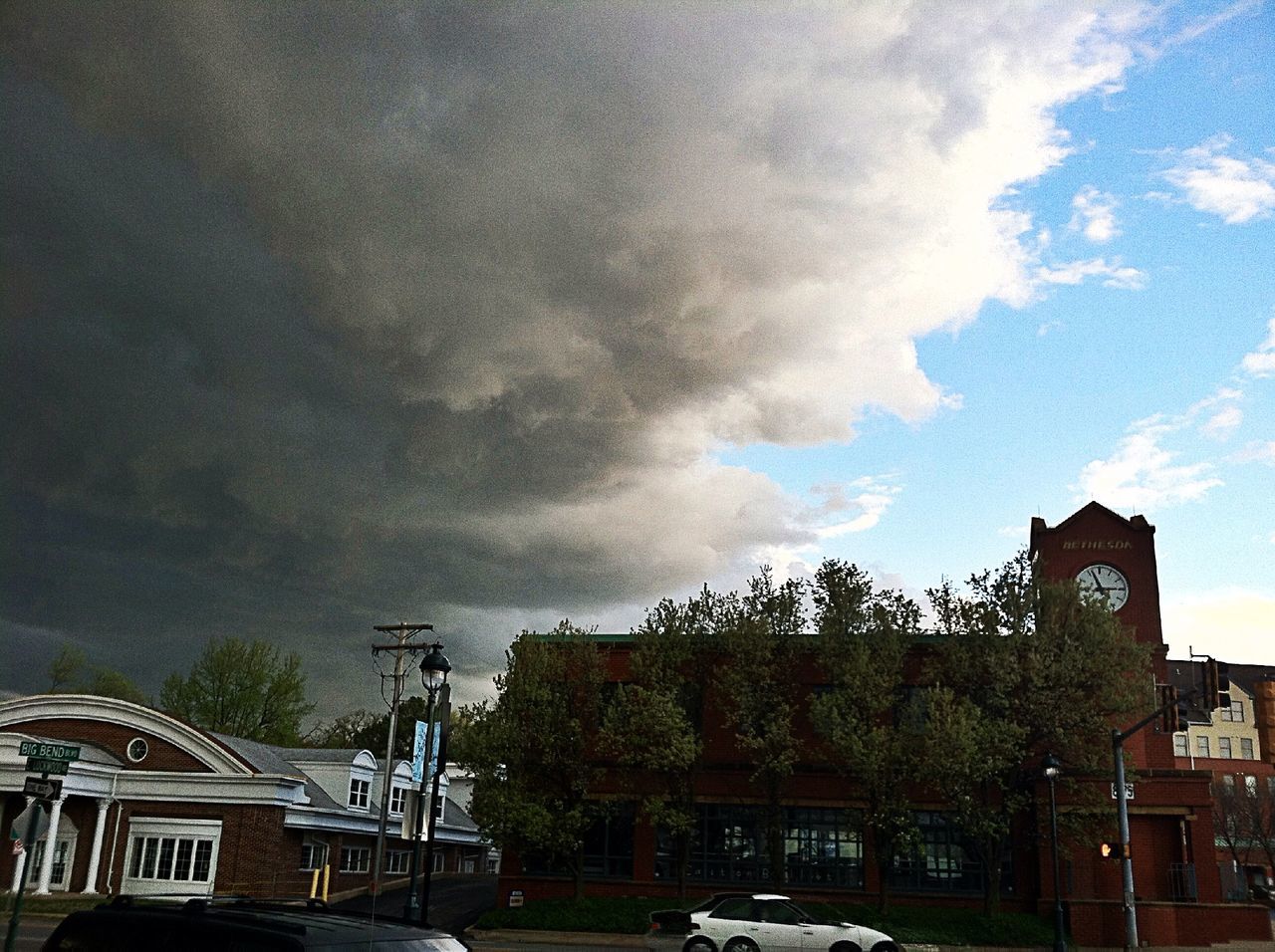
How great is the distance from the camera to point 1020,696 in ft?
121

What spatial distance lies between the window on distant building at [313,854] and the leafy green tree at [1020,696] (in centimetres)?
2632

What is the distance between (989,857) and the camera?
37219 millimetres

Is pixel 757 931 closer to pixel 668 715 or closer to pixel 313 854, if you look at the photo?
pixel 668 715

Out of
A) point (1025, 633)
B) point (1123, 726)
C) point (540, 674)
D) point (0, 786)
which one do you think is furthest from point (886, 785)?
point (0, 786)

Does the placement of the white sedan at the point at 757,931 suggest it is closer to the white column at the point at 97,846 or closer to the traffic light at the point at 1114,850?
the traffic light at the point at 1114,850

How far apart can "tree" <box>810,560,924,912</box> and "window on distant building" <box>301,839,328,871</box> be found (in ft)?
73.1

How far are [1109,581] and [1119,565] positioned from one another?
0.74 m

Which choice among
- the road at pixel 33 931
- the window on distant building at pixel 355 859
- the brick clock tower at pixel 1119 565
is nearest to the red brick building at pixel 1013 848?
the brick clock tower at pixel 1119 565

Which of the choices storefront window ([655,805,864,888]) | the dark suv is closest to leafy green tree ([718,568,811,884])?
storefront window ([655,805,864,888])

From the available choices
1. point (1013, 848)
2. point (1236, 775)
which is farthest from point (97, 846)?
point (1236, 775)

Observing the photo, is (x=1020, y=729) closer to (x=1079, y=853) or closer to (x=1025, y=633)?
(x=1025, y=633)

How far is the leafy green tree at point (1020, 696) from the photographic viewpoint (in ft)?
115

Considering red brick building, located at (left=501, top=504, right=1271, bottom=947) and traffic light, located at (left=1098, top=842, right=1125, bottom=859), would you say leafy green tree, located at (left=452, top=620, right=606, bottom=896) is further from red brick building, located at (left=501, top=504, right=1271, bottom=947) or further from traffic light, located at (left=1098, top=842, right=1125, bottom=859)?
traffic light, located at (left=1098, top=842, right=1125, bottom=859)

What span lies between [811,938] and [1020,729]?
13.9 meters
